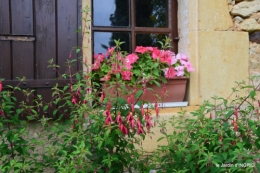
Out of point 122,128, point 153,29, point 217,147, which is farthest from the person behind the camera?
point 153,29

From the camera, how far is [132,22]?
259 cm

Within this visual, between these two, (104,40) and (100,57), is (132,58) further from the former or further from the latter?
(104,40)

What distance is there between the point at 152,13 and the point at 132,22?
22 centimetres

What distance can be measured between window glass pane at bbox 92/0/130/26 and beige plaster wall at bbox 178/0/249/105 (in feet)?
1.58

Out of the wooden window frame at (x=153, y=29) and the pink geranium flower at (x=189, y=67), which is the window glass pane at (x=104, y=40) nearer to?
the wooden window frame at (x=153, y=29)

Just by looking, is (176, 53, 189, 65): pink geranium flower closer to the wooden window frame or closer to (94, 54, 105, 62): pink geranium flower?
the wooden window frame

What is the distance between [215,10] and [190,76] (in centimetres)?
57

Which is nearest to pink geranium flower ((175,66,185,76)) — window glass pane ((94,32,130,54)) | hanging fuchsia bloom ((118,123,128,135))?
window glass pane ((94,32,130,54))

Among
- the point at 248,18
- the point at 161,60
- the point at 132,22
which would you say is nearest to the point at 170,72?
the point at 161,60

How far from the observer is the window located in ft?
8.41

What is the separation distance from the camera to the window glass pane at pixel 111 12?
257 centimetres

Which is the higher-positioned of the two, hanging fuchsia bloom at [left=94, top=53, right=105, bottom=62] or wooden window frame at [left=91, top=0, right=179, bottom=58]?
wooden window frame at [left=91, top=0, right=179, bottom=58]

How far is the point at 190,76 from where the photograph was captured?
99.2 inches

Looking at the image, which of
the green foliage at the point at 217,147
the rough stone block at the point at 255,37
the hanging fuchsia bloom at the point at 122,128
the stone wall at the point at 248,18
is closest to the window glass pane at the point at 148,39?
the stone wall at the point at 248,18
